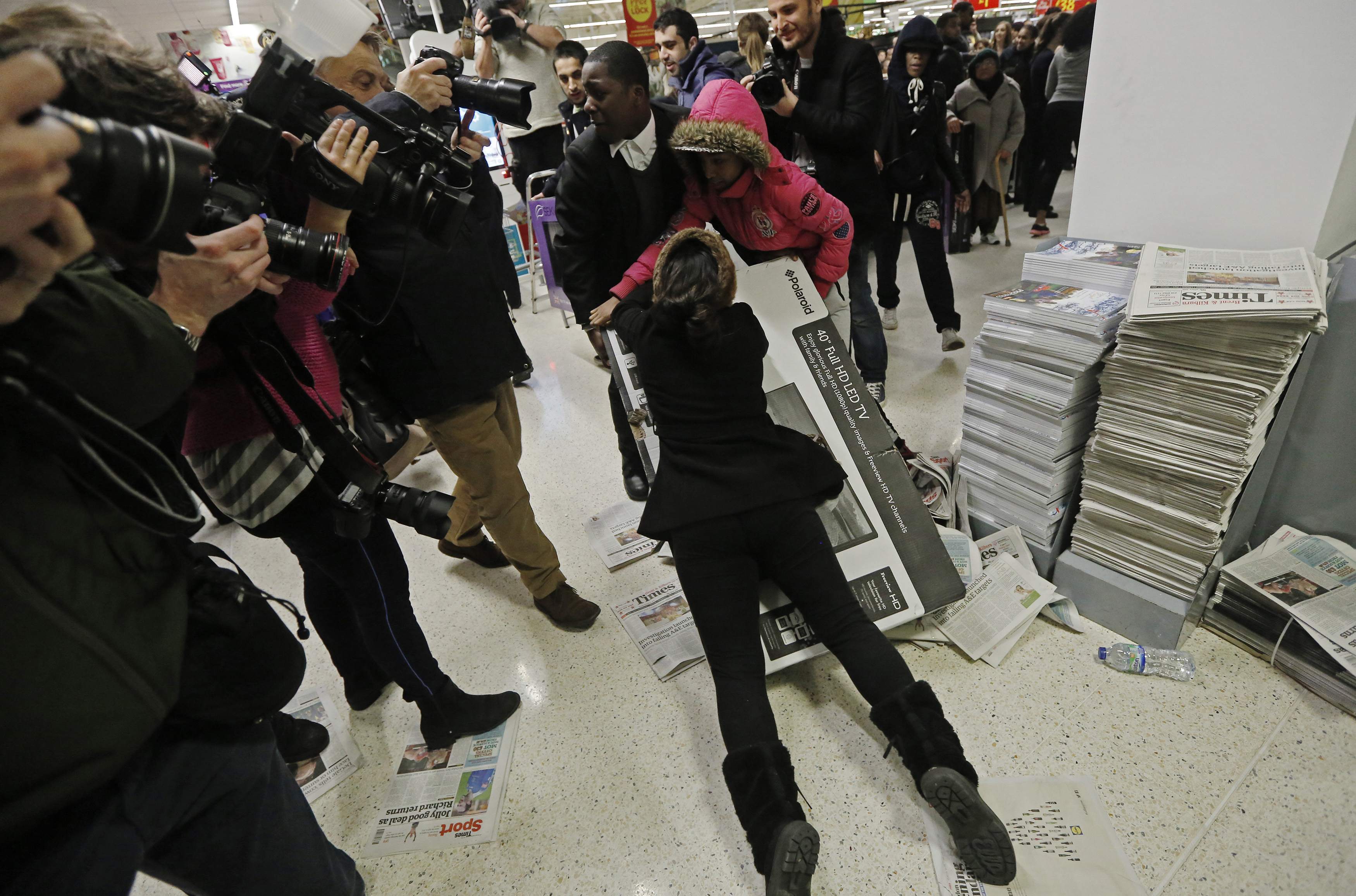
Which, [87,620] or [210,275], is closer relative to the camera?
[87,620]

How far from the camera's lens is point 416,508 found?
122 cm

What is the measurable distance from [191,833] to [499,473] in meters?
1.00

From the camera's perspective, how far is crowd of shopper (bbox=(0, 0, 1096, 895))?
22.3 inches

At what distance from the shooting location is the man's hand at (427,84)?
1.38 meters

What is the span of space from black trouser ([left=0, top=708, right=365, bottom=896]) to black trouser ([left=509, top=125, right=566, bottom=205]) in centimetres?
383

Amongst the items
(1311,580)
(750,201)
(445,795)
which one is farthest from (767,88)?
(445,795)

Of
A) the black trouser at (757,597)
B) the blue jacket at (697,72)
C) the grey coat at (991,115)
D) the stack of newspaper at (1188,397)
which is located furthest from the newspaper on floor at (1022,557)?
the grey coat at (991,115)

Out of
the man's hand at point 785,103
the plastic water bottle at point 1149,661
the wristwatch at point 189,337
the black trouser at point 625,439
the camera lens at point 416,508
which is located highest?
the man's hand at point 785,103

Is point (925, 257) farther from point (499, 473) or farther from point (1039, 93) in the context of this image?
point (1039, 93)

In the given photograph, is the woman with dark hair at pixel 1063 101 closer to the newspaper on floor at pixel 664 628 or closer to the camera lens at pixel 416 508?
the newspaper on floor at pixel 664 628

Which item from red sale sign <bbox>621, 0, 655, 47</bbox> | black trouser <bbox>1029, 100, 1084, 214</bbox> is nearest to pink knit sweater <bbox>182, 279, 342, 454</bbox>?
red sale sign <bbox>621, 0, 655, 47</bbox>

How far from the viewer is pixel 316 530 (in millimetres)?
1150

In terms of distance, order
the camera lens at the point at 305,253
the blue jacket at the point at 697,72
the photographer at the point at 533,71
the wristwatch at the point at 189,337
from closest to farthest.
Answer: the wristwatch at the point at 189,337
the camera lens at the point at 305,253
the blue jacket at the point at 697,72
the photographer at the point at 533,71

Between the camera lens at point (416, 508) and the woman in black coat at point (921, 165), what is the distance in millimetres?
2280
